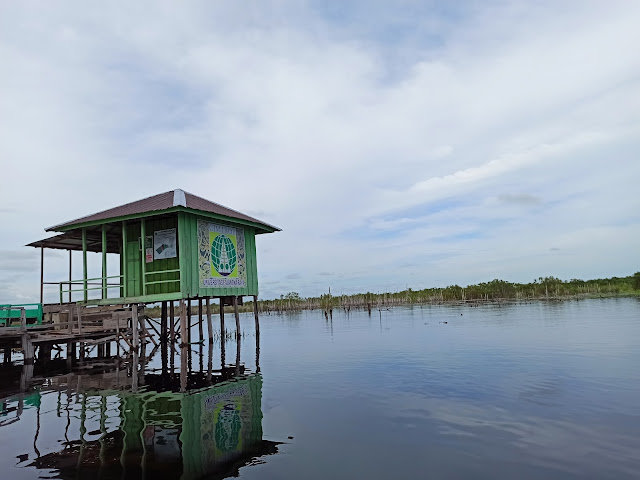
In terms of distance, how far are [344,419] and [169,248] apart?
32.3 feet

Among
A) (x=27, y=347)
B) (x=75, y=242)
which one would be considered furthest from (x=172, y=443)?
(x=75, y=242)

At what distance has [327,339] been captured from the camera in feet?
84.7

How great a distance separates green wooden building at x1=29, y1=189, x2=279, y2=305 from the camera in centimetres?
1509

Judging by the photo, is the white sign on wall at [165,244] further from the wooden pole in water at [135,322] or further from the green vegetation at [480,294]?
the green vegetation at [480,294]

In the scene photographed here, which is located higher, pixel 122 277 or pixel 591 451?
pixel 122 277

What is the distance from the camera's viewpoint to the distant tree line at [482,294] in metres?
64.6

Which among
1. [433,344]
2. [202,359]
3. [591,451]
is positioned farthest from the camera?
[433,344]

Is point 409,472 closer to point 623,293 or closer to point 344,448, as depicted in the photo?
point 344,448

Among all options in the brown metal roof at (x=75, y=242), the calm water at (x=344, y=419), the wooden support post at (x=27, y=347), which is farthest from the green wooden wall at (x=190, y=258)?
the wooden support post at (x=27, y=347)

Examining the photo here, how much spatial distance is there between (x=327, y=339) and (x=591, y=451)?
19.6 meters

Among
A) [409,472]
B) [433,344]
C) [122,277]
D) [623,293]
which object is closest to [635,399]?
[409,472]

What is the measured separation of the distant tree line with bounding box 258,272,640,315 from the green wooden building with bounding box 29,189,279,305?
48.1 meters

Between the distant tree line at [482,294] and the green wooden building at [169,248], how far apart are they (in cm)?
4814

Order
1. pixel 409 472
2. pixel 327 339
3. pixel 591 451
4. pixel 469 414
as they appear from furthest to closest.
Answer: pixel 327 339, pixel 469 414, pixel 591 451, pixel 409 472
